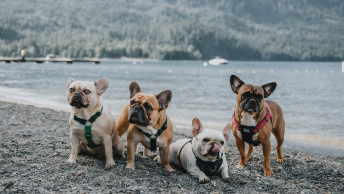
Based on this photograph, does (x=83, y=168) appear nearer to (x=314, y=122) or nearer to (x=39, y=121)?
(x=39, y=121)

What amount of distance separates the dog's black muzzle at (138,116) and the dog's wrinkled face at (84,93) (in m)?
0.75

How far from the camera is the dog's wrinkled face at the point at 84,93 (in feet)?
21.7

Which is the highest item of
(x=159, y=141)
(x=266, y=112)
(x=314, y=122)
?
(x=266, y=112)

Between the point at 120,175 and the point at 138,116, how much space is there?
3.57 feet

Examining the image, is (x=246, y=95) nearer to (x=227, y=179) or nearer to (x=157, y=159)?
(x=227, y=179)

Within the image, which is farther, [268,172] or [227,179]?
[268,172]

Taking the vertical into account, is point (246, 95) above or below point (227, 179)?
above

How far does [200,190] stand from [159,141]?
1.17m

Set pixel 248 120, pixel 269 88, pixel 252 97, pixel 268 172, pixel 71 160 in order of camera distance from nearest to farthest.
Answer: pixel 71 160 < pixel 252 97 < pixel 248 120 < pixel 269 88 < pixel 268 172

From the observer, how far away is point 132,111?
6656mm

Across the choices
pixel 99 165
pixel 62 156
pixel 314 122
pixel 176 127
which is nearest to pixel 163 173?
pixel 99 165

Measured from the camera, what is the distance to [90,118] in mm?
6852

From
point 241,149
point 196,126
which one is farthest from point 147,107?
point 241,149

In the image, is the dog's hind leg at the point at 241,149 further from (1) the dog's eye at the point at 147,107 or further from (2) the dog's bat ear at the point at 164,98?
(1) the dog's eye at the point at 147,107
